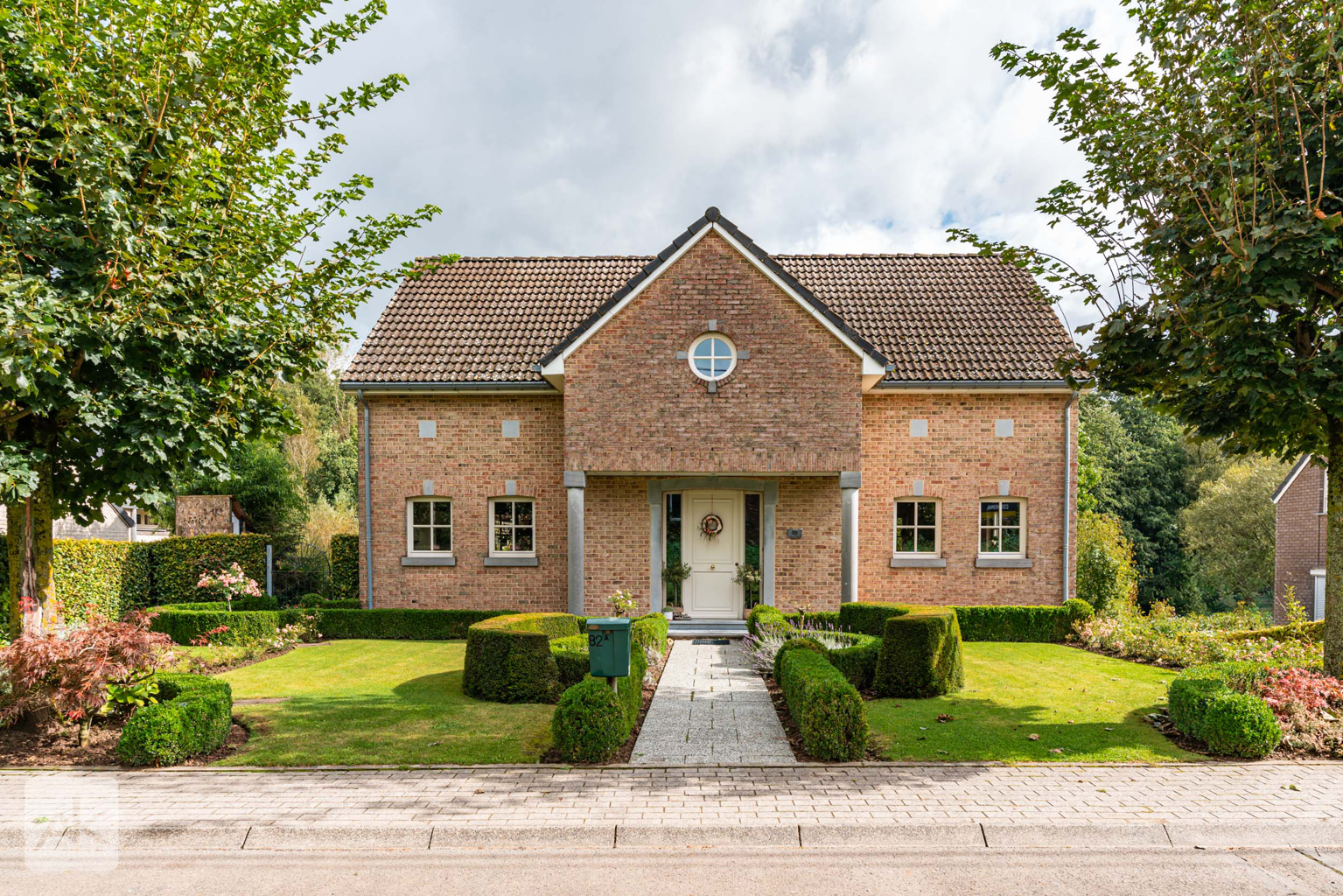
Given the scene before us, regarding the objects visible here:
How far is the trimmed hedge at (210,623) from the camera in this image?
12.7 m

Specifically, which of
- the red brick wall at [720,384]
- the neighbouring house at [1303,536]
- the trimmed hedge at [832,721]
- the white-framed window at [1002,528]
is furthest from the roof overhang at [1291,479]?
the trimmed hedge at [832,721]

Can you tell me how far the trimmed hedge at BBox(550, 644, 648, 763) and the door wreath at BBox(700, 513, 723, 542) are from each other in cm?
760

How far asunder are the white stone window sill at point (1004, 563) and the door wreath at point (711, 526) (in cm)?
528

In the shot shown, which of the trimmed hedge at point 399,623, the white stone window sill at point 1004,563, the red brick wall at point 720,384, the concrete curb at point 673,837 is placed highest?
the red brick wall at point 720,384

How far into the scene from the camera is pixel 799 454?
12.8 meters

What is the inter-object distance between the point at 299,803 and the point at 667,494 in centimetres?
947

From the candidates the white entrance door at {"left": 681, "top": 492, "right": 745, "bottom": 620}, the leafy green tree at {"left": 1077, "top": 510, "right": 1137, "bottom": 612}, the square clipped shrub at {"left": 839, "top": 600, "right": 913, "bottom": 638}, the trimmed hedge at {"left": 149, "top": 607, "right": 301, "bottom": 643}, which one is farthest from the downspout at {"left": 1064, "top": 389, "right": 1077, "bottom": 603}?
the trimmed hedge at {"left": 149, "top": 607, "right": 301, "bottom": 643}

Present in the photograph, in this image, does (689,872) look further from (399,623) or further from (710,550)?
(399,623)

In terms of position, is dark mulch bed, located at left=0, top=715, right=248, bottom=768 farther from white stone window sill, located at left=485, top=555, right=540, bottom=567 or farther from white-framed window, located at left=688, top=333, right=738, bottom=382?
white-framed window, located at left=688, top=333, right=738, bottom=382

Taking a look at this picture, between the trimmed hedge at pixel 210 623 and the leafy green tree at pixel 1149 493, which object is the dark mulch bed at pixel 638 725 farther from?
the leafy green tree at pixel 1149 493

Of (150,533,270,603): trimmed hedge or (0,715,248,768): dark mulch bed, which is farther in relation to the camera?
(150,533,270,603): trimmed hedge

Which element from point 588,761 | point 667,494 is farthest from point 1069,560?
point 588,761

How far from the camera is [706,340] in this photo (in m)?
12.9

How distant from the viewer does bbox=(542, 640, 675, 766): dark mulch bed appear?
21.8 ft
